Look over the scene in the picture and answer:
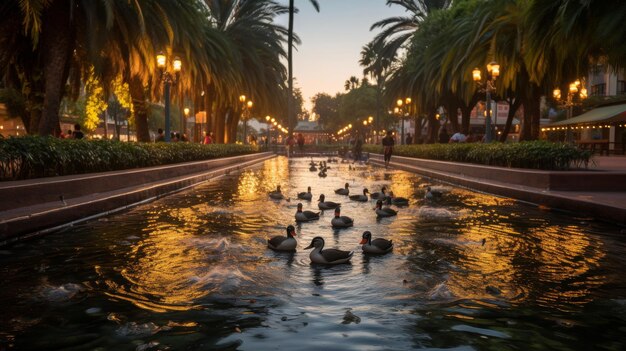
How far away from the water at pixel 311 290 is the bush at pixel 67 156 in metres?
2.65

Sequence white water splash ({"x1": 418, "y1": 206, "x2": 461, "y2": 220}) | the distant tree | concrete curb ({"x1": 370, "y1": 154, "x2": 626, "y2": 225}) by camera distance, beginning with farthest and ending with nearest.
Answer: the distant tree
white water splash ({"x1": 418, "y1": 206, "x2": 461, "y2": 220})
concrete curb ({"x1": 370, "y1": 154, "x2": 626, "y2": 225})

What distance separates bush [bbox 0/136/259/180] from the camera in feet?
37.3

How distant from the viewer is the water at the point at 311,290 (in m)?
4.18

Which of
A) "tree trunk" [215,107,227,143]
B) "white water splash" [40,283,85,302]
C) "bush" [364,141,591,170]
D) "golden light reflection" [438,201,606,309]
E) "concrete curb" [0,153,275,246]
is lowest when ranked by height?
"golden light reflection" [438,201,606,309]

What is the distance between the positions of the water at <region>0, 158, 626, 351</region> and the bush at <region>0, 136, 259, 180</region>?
8.68 feet

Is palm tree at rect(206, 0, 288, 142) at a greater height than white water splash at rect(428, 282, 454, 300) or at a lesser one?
greater

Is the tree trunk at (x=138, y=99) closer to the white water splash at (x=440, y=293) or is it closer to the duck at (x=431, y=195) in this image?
the duck at (x=431, y=195)

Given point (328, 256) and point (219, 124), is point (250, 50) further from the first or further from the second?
point (328, 256)

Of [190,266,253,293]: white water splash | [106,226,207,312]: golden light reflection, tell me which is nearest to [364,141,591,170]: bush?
[106,226,207,312]: golden light reflection

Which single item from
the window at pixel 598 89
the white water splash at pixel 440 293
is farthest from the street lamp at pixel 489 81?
the window at pixel 598 89

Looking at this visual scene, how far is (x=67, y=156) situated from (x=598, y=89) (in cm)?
5319

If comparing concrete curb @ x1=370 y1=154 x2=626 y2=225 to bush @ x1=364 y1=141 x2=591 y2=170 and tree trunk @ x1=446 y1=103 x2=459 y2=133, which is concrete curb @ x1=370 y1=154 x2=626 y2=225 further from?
tree trunk @ x1=446 y1=103 x2=459 y2=133

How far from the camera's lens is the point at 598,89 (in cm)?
5428

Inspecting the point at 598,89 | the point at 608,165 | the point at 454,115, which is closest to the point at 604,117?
the point at 454,115
